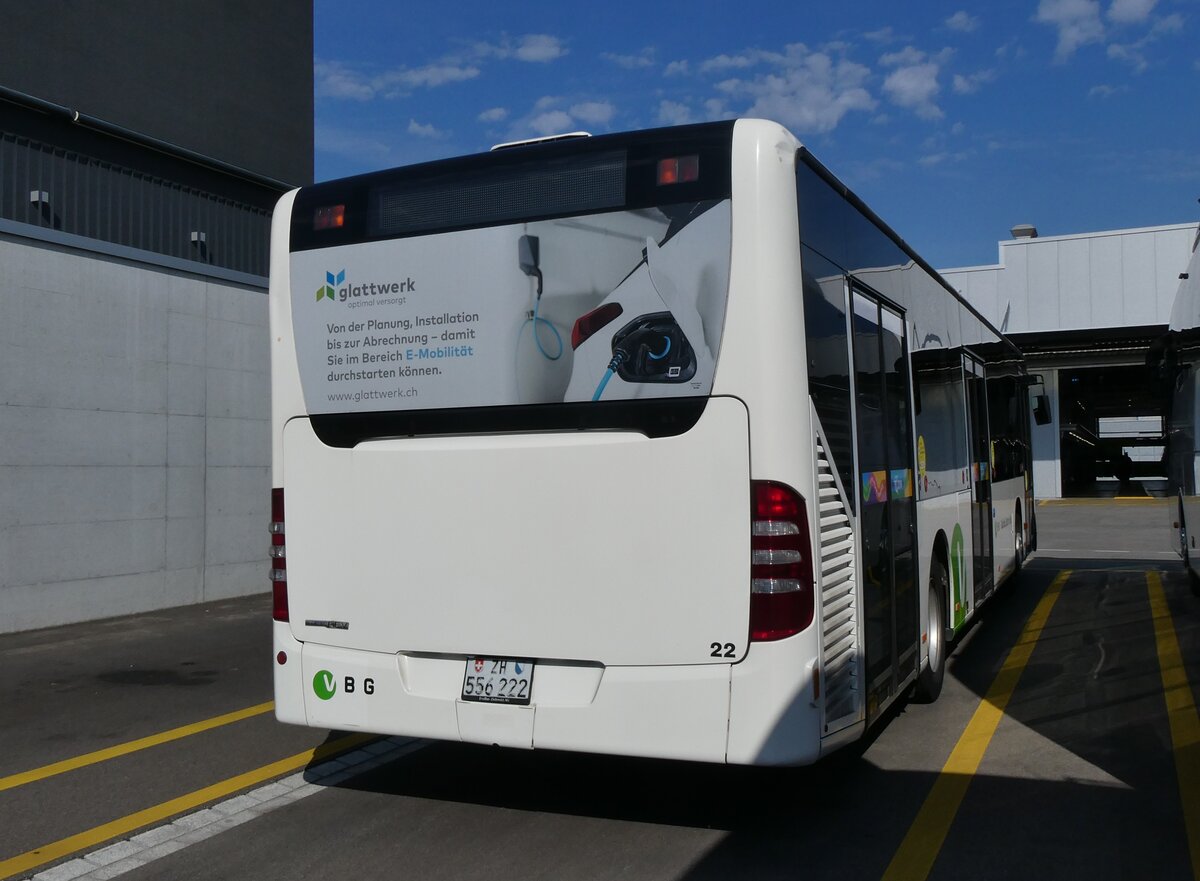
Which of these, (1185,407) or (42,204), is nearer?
(42,204)

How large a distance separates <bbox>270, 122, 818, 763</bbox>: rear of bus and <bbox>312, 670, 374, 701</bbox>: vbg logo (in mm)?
13

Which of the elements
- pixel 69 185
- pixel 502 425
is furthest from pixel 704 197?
pixel 69 185

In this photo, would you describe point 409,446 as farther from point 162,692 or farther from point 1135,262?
point 1135,262

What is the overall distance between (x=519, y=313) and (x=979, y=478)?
6.45 m

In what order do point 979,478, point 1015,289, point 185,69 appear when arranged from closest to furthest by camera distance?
point 979,478 < point 185,69 < point 1015,289

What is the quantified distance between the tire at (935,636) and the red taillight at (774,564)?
3.21m

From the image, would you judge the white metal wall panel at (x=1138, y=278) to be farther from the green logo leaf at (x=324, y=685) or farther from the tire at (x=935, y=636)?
the green logo leaf at (x=324, y=685)

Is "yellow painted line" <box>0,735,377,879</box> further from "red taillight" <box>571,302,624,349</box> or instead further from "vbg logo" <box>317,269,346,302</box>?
"red taillight" <box>571,302,624,349</box>

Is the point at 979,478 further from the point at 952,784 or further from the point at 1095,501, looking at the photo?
the point at 1095,501

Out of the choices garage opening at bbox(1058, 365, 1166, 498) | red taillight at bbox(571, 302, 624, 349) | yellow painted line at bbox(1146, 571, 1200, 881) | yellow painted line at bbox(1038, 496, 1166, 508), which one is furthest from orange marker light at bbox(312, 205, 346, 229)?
garage opening at bbox(1058, 365, 1166, 498)

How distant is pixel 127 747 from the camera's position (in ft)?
22.8

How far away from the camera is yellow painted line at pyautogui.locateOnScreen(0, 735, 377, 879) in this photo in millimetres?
4945

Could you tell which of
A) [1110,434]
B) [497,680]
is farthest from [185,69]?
[1110,434]

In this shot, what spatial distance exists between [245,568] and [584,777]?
8680mm
